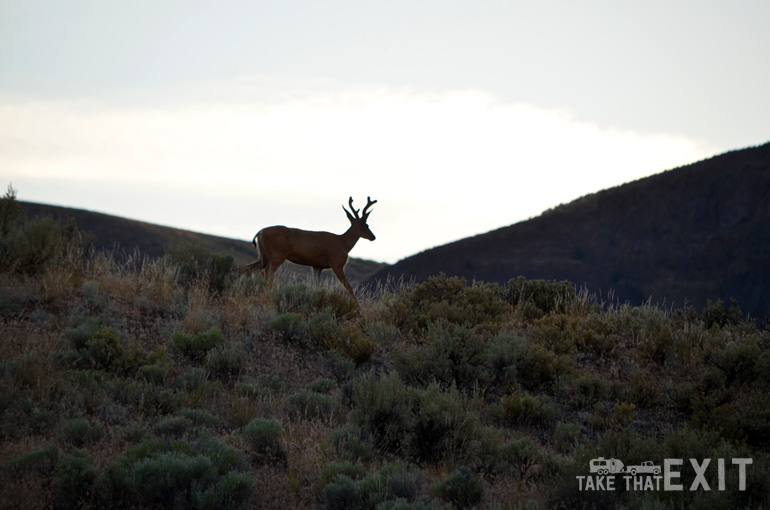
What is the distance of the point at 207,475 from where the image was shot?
17.4ft

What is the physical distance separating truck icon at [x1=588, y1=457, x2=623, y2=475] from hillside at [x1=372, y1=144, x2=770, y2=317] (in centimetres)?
5940

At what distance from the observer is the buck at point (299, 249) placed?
1347 cm

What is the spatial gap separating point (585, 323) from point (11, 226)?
939cm

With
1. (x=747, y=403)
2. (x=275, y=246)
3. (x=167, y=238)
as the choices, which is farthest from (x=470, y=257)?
(x=747, y=403)

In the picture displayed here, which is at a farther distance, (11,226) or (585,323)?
(11,226)

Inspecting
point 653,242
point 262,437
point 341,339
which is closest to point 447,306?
point 341,339

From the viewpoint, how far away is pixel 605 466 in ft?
18.1

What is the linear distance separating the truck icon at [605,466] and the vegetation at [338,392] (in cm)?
8

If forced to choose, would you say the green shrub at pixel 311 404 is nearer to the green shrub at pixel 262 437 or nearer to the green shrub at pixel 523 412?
the green shrub at pixel 262 437

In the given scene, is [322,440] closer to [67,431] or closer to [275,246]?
[67,431]

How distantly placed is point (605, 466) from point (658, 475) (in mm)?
376

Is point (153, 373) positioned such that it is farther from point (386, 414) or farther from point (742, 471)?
point (742, 471)

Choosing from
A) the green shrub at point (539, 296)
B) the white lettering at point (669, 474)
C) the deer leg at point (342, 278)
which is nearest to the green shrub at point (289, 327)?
the deer leg at point (342, 278)

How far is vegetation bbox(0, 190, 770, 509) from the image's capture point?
17.5ft
